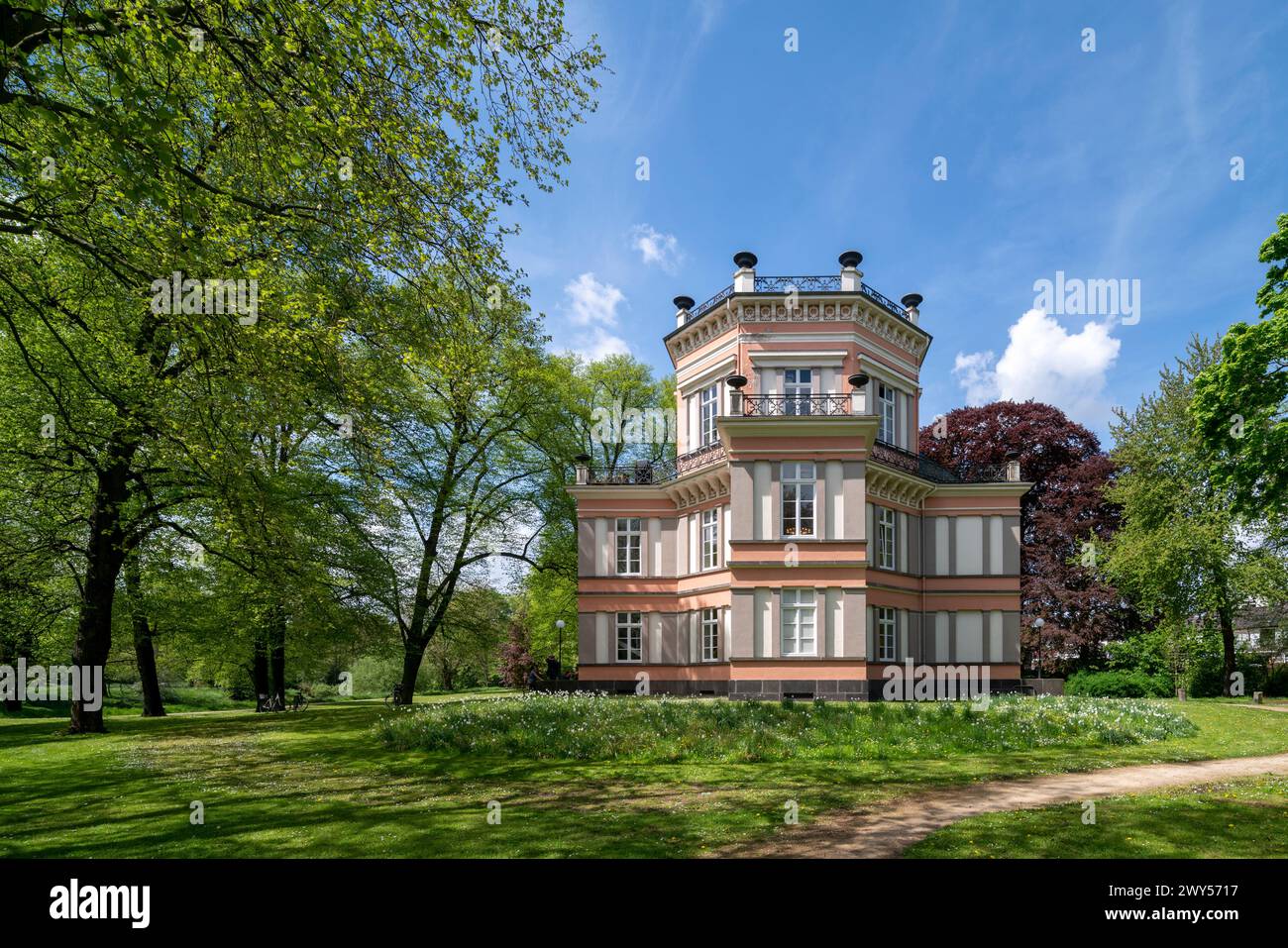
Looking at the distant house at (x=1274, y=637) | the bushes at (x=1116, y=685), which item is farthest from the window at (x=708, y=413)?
the distant house at (x=1274, y=637)

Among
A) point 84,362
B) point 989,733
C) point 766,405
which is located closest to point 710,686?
point 766,405

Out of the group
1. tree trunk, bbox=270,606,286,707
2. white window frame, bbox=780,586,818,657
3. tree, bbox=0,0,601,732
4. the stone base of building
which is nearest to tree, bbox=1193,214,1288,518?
the stone base of building

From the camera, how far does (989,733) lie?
48.4 feet

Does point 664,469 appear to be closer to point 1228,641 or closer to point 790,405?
point 790,405

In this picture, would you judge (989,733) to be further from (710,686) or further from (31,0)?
(31,0)

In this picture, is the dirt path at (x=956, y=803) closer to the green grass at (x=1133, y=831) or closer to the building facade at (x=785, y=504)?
the green grass at (x=1133, y=831)

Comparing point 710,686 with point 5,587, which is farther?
point 710,686

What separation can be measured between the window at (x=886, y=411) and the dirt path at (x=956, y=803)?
17.4m

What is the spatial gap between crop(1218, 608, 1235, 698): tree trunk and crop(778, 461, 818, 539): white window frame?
23372 mm

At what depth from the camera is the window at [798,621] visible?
2312 centimetres

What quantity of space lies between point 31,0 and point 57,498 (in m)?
14.6

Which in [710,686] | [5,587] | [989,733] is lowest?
[710,686]
